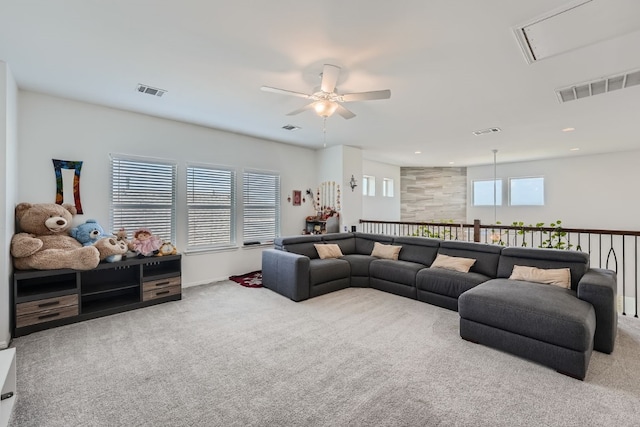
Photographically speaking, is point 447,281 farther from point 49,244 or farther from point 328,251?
point 49,244

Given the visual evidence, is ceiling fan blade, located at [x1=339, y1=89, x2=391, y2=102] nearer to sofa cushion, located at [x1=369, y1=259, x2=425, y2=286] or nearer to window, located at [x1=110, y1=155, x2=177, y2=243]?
sofa cushion, located at [x1=369, y1=259, x2=425, y2=286]

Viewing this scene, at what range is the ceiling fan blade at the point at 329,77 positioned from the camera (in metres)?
2.50

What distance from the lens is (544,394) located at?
204cm

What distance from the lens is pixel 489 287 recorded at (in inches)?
118

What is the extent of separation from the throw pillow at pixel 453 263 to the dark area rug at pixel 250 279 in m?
2.89

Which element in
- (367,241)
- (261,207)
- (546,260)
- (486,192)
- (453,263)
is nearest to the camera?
(546,260)

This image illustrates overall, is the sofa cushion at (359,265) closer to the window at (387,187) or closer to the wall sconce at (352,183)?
the wall sconce at (352,183)

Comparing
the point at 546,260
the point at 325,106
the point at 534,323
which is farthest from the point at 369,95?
the point at 546,260

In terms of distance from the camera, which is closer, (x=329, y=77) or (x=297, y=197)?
(x=329, y=77)

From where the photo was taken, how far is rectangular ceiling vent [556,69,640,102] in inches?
114

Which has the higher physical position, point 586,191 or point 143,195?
point 586,191

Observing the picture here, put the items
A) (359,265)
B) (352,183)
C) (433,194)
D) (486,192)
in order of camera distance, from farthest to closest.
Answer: (433,194) → (486,192) → (352,183) → (359,265)

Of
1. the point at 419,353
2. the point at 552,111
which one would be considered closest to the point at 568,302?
the point at 419,353

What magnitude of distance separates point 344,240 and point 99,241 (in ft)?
12.7
